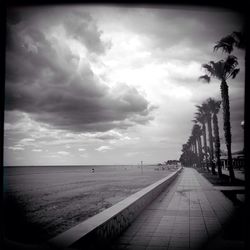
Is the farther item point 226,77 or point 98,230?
point 226,77

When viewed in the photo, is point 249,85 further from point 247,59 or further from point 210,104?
point 210,104

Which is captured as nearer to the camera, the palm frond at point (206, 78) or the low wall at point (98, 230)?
the low wall at point (98, 230)

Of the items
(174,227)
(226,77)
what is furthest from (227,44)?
(174,227)

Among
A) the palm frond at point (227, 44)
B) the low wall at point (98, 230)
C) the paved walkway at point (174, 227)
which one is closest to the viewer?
the low wall at point (98, 230)

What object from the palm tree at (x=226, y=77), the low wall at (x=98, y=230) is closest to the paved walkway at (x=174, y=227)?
the low wall at (x=98, y=230)

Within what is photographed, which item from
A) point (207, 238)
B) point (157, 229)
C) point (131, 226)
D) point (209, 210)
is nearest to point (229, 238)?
point (207, 238)

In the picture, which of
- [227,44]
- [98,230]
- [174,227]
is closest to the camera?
[98,230]

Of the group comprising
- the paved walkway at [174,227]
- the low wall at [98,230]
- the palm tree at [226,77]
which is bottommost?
the paved walkway at [174,227]

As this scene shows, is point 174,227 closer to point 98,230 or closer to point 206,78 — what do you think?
point 98,230

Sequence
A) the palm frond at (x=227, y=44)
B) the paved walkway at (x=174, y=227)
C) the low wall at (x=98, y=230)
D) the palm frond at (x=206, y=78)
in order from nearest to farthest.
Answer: the low wall at (x=98, y=230)
the paved walkway at (x=174, y=227)
the palm frond at (x=227, y=44)
the palm frond at (x=206, y=78)

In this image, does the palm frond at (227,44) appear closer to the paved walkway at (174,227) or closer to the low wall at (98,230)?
the paved walkway at (174,227)

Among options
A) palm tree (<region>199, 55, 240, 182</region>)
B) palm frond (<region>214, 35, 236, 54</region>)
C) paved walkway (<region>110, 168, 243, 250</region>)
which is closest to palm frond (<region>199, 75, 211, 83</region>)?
palm tree (<region>199, 55, 240, 182</region>)

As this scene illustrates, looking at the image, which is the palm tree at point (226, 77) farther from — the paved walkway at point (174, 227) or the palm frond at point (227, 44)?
the paved walkway at point (174, 227)

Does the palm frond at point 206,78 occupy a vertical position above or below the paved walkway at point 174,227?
above
